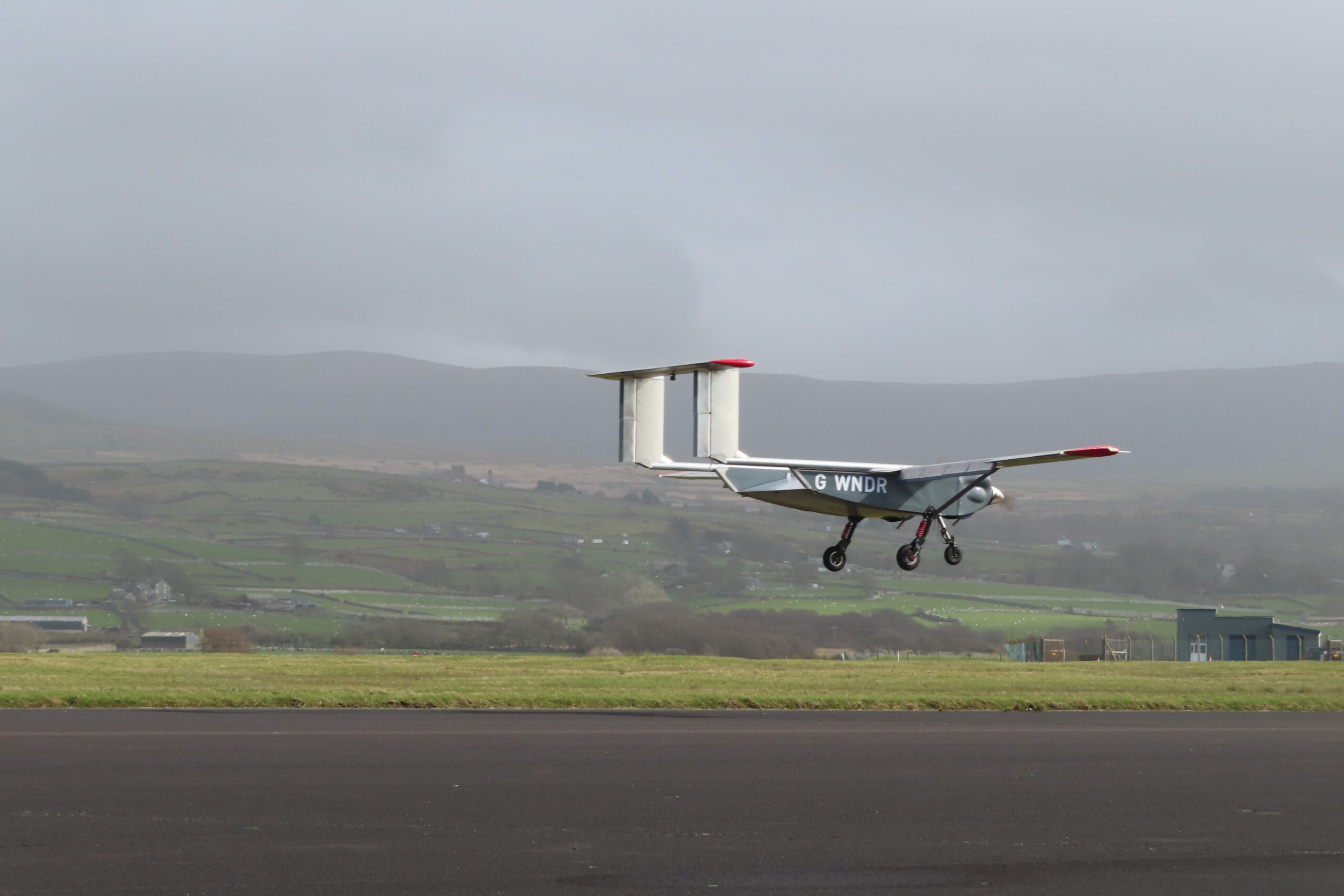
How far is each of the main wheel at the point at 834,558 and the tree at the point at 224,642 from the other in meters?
76.5

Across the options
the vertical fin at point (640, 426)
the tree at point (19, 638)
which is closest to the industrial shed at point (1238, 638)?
the vertical fin at point (640, 426)

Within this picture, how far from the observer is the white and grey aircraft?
31766 millimetres

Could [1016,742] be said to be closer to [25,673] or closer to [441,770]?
[441,770]

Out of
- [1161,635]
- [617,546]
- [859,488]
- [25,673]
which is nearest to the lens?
[859,488]

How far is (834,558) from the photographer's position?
34406 mm

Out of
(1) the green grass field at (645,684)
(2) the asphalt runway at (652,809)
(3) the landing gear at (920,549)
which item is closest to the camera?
Result: (2) the asphalt runway at (652,809)

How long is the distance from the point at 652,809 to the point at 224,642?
95.9 meters

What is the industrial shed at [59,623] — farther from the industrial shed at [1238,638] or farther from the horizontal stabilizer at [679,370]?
the horizontal stabilizer at [679,370]

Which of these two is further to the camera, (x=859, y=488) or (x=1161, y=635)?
(x=1161, y=635)

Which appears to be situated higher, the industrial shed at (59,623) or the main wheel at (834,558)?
the main wheel at (834,558)

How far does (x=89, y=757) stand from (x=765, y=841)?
462 inches

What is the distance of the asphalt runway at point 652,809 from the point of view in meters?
14.4

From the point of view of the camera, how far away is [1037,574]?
15425 centimetres

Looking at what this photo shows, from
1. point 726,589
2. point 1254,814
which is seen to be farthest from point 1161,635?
point 1254,814
